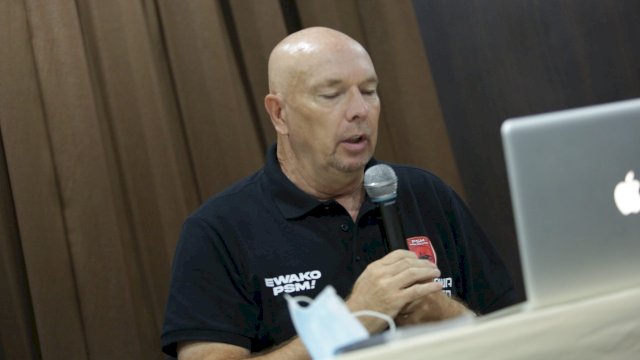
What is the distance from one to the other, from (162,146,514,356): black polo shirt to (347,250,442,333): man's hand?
28cm

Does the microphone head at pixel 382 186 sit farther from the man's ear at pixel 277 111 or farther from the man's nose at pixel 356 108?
the man's ear at pixel 277 111

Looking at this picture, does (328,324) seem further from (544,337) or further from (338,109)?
(338,109)

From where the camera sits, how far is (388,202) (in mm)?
1871

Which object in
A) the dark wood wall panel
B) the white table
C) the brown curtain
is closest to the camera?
the white table

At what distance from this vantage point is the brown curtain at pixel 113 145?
8.59ft

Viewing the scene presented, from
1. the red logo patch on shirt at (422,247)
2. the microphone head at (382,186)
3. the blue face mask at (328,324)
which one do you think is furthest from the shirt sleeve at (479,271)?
the blue face mask at (328,324)

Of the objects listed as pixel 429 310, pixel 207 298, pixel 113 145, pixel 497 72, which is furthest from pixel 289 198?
pixel 497 72

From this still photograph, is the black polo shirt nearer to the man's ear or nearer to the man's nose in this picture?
the man's ear

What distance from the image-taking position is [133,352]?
267 cm

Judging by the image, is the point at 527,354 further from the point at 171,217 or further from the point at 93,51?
the point at 93,51

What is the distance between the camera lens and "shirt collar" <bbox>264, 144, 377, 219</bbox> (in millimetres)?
2176

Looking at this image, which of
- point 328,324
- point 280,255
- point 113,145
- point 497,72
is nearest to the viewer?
point 328,324

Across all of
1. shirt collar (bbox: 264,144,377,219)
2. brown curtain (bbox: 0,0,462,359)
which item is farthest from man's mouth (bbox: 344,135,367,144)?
brown curtain (bbox: 0,0,462,359)

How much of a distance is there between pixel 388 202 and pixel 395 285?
17 centimetres
